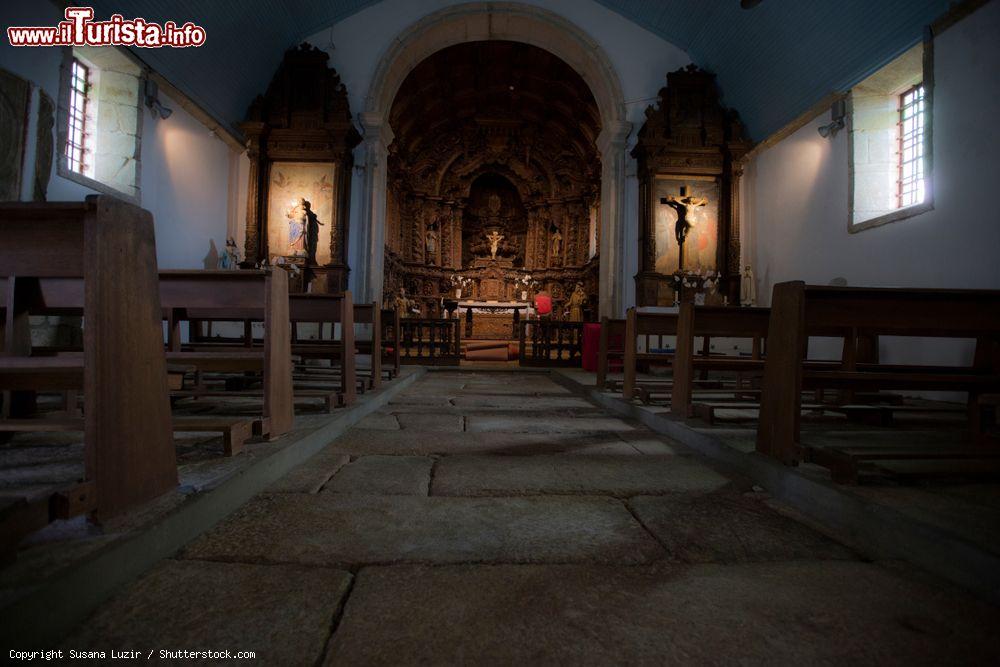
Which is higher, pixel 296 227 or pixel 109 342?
pixel 296 227

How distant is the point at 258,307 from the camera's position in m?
2.34

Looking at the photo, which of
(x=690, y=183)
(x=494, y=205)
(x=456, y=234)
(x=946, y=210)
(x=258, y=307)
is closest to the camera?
(x=258, y=307)

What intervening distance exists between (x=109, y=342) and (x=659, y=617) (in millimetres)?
1362

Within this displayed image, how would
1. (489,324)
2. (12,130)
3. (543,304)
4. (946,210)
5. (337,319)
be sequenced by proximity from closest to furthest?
(337,319)
(12,130)
(946,210)
(489,324)
(543,304)

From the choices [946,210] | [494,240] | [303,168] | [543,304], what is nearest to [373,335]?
[946,210]

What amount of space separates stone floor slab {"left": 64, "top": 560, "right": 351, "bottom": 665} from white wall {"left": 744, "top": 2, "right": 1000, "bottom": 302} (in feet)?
18.5

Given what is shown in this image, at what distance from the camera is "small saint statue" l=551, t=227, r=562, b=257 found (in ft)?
46.9

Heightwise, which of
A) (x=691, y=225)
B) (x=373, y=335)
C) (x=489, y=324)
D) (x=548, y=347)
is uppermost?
(x=691, y=225)

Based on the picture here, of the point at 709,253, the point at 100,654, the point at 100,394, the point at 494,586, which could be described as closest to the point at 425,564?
the point at 494,586

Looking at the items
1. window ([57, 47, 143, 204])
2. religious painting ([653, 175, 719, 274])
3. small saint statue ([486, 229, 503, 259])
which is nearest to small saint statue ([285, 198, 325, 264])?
window ([57, 47, 143, 204])

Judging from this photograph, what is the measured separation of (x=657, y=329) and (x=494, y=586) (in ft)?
11.0

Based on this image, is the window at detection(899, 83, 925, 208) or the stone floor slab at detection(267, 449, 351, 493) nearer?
the stone floor slab at detection(267, 449, 351, 493)

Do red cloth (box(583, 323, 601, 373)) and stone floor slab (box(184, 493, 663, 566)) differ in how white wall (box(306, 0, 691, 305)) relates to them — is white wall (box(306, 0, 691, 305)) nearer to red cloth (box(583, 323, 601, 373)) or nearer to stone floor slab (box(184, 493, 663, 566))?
red cloth (box(583, 323, 601, 373))

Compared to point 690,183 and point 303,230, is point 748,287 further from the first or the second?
point 303,230
